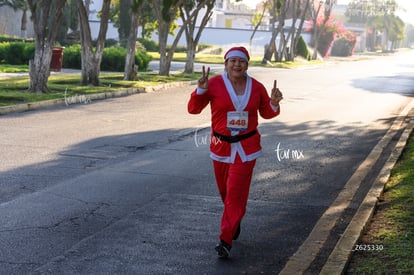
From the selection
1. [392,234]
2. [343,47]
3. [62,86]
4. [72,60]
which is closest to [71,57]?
[72,60]

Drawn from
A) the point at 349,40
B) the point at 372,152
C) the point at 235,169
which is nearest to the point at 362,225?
the point at 235,169

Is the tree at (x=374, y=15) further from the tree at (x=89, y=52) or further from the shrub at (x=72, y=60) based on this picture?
the tree at (x=89, y=52)

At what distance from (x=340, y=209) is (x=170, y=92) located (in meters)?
17.3

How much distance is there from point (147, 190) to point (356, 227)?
9.09ft

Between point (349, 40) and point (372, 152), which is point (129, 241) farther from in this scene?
point (349, 40)

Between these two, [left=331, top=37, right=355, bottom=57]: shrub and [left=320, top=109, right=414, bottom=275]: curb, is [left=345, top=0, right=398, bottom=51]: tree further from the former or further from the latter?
[left=320, top=109, right=414, bottom=275]: curb

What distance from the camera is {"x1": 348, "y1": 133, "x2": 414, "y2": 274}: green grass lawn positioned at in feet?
20.0

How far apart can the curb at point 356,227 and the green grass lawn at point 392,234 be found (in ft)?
0.20

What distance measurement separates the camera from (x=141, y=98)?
894 inches

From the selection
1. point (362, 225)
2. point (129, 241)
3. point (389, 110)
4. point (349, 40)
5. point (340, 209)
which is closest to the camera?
point (129, 241)

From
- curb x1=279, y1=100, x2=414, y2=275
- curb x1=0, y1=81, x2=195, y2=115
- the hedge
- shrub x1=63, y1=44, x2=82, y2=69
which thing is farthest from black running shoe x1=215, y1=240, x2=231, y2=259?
shrub x1=63, y1=44, x2=82, y2=69

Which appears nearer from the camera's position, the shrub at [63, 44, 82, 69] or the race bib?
the race bib

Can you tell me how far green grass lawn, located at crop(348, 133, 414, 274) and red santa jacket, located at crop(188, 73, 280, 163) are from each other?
3.99ft

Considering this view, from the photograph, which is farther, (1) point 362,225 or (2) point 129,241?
(1) point 362,225
